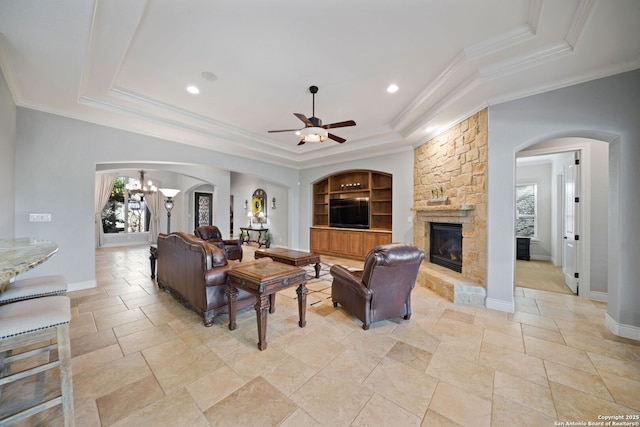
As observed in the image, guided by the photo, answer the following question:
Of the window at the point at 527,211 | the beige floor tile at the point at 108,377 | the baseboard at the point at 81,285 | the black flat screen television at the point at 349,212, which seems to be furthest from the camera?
the black flat screen television at the point at 349,212

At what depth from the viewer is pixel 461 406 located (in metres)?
1.62

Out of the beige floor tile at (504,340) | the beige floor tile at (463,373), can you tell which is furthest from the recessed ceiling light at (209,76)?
the beige floor tile at (504,340)

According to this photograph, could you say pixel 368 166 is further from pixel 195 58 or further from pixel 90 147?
pixel 90 147

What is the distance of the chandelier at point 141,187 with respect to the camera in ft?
24.9

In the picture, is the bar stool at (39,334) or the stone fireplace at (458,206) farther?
the stone fireplace at (458,206)

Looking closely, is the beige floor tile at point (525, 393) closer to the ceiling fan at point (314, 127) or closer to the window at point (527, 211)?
the ceiling fan at point (314, 127)

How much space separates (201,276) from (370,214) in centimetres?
473

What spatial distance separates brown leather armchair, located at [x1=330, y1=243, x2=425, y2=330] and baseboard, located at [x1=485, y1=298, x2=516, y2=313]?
128cm

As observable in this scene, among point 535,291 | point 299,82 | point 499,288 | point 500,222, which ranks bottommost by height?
point 535,291

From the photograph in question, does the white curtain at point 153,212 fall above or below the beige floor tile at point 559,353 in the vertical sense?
above

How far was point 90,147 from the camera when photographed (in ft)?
12.9

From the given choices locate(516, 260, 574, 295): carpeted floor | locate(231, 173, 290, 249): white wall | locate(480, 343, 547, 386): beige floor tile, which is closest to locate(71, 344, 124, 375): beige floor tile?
locate(480, 343, 547, 386): beige floor tile

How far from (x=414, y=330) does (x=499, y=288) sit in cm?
148

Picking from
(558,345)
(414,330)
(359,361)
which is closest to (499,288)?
(558,345)
